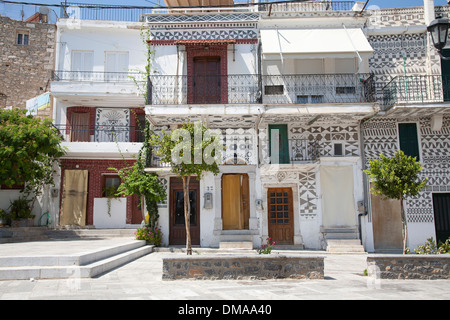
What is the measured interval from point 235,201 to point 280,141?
9.69ft

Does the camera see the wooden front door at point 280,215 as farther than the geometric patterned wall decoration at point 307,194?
Yes

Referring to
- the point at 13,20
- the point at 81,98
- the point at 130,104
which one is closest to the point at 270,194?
the point at 130,104

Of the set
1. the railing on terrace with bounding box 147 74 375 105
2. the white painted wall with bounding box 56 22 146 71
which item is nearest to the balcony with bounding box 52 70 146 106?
the white painted wall with bounding box 56 22 146 71

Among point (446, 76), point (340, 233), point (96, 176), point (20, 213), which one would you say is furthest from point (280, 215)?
point (20, 213)

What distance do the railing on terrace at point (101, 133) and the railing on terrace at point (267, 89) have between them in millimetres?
2606

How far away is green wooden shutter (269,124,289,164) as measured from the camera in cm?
1460

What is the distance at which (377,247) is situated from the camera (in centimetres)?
1415

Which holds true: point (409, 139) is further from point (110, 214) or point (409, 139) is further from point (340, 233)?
point (110, 214)

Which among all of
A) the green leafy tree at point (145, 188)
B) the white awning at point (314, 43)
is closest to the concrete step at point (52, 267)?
the green leafy tree at point (145, 188)

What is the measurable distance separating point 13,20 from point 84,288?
1988 centimetres

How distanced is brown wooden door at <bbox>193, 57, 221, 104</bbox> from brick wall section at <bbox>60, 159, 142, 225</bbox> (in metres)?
4.24

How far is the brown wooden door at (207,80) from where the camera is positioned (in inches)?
588

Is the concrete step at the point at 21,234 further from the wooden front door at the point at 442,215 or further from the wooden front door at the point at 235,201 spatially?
the wooden front door at the point at 442,215
